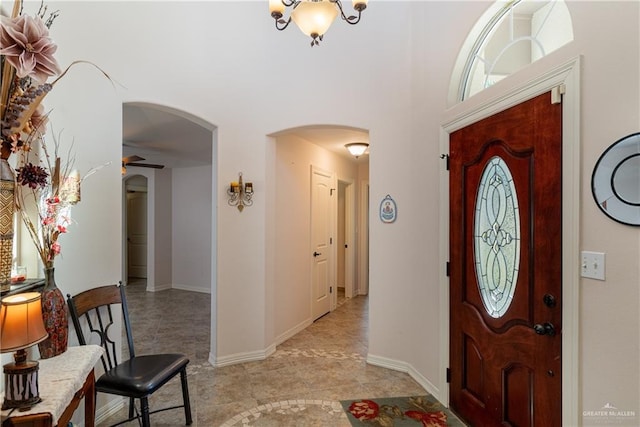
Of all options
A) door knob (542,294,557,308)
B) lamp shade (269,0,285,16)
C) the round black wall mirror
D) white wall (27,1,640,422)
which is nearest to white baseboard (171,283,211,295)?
white wall (27,1,640,422)

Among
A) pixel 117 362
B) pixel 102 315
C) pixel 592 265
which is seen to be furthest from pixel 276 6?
pixel 117 362

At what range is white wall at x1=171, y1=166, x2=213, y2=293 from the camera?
6562mm

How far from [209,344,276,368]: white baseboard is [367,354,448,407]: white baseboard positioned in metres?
1.07

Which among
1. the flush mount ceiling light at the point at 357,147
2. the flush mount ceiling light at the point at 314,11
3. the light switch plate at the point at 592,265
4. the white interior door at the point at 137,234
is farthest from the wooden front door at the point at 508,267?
the white interior door at the point at 137,234

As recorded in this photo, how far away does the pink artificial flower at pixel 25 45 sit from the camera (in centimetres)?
112

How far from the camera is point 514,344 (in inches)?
75.1

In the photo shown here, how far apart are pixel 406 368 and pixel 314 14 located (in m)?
2.99

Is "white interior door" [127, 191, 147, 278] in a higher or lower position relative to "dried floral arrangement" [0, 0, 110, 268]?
lower

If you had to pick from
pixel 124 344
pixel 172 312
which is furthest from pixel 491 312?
pixel 172 312

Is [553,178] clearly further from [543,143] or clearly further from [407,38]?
[407,38]

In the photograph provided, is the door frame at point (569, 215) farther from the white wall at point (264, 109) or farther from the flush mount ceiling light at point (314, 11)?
the flush mount ceiling light at point (314, 11)

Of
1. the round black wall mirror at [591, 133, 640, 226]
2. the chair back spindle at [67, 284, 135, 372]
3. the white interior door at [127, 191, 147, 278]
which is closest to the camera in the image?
the round black wall mirror at [591, 133, 640, 226]

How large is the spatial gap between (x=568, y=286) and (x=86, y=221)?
113 inches

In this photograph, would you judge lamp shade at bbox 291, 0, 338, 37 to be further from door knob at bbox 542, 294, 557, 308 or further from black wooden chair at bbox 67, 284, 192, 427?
black wooden chair at bbox 67, 284, 192, 427
